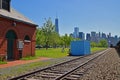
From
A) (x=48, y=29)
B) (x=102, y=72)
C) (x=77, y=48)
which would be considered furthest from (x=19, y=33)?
(x=48, y=29)

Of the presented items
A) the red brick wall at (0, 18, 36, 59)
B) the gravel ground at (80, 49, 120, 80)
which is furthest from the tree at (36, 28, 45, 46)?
the gravel ground at (80, 49, 120, 80)

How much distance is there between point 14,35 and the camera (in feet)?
83.6

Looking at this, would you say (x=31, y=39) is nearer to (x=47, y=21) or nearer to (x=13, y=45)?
(x=13, y=45)

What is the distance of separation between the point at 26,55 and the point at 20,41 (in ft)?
Result: 8.42

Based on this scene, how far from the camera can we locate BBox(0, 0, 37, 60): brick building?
23016 mm

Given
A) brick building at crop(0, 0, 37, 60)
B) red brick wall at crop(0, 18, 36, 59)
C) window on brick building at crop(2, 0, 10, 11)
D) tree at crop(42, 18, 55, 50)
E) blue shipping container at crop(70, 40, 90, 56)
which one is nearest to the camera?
red brick wall at crop(0, 18, 36, 59)

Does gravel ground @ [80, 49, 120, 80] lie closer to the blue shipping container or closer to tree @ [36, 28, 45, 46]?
the blue shipping container

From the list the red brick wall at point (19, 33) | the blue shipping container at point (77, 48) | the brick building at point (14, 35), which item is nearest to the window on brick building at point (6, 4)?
the brick building at point (14, 35)

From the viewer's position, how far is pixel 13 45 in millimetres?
25641

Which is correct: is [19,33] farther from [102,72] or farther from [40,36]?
[40,36]

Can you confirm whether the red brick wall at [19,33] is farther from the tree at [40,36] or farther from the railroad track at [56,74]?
the tree at [40,36]

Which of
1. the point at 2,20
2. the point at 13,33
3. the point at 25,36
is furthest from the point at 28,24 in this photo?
the point at 2,20

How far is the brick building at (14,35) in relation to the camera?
906 inches

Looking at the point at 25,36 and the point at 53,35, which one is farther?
the point at 53,35
